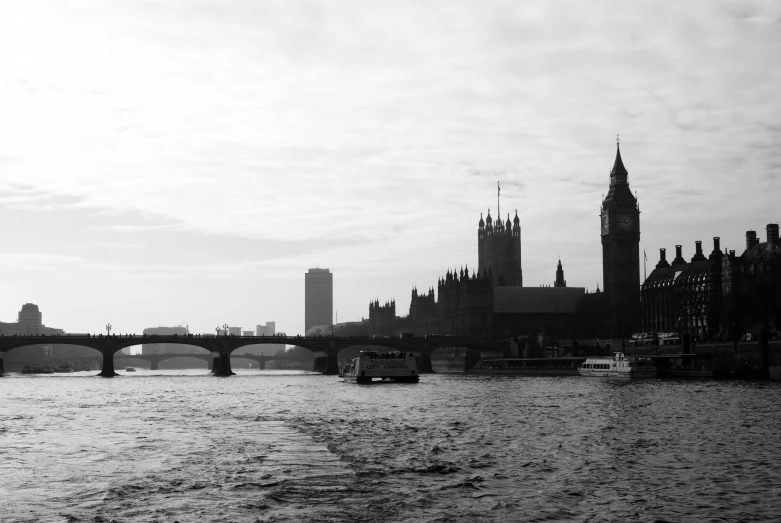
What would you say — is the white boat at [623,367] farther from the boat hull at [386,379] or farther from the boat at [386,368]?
the boat at [386,368]

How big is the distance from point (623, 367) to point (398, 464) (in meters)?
97.8

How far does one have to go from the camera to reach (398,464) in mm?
40094

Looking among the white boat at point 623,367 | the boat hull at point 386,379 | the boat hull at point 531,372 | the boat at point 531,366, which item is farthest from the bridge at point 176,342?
the white boat at point 623,367

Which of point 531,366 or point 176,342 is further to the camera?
point 176,342

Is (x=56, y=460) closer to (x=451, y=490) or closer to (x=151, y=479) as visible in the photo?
(x=151, y=479)

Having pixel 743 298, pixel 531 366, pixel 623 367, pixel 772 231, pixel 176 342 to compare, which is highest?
pixel 772 231

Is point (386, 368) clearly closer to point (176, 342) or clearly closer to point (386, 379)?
point (386, 379)

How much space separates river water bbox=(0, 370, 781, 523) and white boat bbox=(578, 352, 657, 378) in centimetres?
5664

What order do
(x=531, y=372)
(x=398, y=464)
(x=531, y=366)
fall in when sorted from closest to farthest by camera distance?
(x=398, y=464)
(x=531, y=372)
(x=531, y=366)

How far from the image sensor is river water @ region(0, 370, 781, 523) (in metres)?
30.5

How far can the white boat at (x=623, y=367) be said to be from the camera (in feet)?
425

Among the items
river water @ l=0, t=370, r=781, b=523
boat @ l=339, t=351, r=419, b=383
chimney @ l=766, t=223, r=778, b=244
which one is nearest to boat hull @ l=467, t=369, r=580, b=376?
boat @ l=339, t=351, r=419, b=383

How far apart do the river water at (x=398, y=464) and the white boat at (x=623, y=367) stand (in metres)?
56.6

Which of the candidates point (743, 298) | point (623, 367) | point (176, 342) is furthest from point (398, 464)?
point (176, 342)
